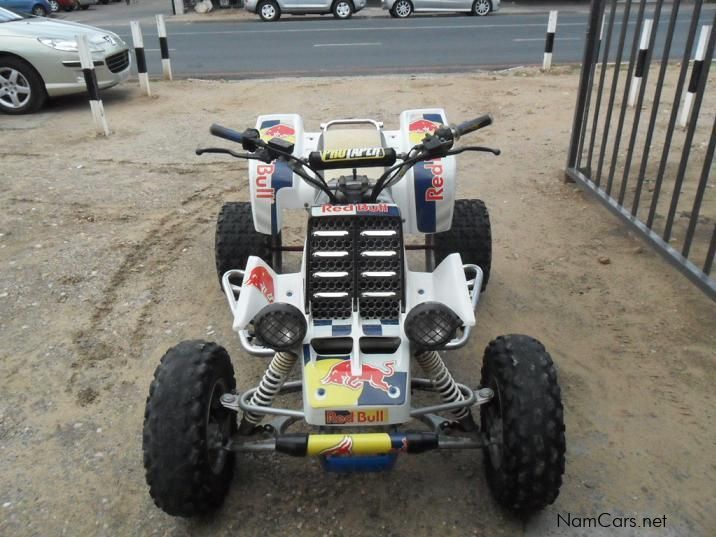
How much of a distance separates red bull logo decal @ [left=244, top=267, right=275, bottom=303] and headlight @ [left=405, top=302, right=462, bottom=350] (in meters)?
0.72

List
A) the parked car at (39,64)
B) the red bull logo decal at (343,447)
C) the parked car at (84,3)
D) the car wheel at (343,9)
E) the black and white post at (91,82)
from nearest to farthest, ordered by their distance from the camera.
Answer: the red bull logo decal at (343,447)
the black and white post at (91,82)
the parked car at (39,64)
the car wheel at (343,9)
the parked car at (84,3)

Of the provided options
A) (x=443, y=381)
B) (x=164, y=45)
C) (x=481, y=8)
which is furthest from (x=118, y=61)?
(x=481, y=8)

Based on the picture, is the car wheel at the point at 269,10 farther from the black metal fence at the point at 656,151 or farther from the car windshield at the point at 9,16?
the black metal fence at the point at 656,151

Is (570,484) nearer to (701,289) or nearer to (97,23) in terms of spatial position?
(701,289)

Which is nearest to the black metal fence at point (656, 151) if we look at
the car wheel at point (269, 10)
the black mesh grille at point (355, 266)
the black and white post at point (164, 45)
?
the black mesh grille at point (355, 266)

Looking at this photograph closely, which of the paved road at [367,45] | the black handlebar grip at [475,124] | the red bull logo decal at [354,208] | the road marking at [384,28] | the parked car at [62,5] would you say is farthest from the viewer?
the parked car at [62,5]

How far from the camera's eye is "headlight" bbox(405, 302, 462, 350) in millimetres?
2326

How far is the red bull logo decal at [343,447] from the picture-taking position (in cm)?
224

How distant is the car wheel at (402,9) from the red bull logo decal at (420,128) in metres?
16.7

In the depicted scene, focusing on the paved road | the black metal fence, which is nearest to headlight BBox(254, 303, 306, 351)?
the black metal fence

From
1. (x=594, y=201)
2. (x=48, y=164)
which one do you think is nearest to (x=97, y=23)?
(x=48, y=164)

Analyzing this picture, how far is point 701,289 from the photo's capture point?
Answer: 396cm

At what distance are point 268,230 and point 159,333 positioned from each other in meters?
0.97

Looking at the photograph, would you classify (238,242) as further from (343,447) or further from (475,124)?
(343,447)
